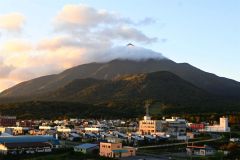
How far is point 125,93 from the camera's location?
113 meters

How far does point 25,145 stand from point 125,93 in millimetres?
79517

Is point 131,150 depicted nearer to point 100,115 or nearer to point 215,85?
point 100,115

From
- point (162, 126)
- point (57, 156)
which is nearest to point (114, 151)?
point (57, 156)

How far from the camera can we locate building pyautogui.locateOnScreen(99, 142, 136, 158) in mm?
32656

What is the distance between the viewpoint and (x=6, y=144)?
33.4 meters

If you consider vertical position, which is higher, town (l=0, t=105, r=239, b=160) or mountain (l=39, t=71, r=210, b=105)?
mountain (l=39, t=71, r=210, b=105)

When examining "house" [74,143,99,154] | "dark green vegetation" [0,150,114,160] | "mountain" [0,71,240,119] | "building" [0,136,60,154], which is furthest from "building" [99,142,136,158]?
"mountain" [0,71,240,119]

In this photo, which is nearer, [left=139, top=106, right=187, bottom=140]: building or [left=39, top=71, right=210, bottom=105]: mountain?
[left=139, top=106, right=187, bottom=140]: building

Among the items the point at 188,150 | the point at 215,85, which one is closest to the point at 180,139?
the point at 188,150

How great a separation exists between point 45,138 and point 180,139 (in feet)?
49.7

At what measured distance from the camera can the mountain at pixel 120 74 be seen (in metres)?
155

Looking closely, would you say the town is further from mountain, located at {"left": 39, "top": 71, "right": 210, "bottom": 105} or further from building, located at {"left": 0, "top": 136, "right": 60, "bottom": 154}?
mountain, located at {"left": 39, "top": 71, "right": 210, "bottom": 105}

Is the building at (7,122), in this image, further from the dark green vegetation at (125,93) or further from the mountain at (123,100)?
the dark green vegetation at (125,93)

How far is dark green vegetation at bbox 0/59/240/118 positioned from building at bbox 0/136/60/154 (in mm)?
40821
